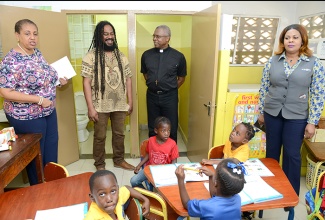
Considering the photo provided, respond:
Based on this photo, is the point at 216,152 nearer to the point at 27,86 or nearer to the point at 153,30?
the point at 27,86

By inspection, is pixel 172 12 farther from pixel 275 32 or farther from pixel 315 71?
pixel 315 71

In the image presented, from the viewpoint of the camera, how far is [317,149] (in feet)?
8.59

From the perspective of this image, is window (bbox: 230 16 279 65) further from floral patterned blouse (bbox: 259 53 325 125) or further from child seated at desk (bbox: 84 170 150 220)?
child seated at desk (bbox: 84 170 150 220)

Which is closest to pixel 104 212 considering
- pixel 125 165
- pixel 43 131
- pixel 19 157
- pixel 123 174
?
pixel 19 157

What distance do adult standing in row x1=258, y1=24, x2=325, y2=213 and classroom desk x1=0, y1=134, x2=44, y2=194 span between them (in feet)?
6.42

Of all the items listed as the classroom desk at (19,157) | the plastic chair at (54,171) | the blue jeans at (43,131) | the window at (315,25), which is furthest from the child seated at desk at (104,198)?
the window at (315,25)

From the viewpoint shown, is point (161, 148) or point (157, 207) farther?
point (161, 148)

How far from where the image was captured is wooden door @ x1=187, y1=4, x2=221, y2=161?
2443 mm

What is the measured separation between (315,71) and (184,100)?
230cm

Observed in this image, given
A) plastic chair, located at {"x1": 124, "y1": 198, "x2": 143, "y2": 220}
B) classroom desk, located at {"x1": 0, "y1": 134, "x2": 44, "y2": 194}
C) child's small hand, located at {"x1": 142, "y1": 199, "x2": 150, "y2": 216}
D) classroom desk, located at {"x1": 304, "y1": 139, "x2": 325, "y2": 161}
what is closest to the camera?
plastic chair, located at {"x1": 124, "y1": 198, "x2": 143, "y2": 220}

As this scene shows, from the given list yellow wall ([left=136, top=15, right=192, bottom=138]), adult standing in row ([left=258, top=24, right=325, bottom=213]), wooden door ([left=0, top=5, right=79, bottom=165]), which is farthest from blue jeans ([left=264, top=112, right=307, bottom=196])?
wooden door ([left=0, top=5, right=79, bottom=165])

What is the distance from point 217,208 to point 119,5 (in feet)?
9.07

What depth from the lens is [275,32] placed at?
3.21 meters

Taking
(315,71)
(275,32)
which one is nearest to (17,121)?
(315,71)
